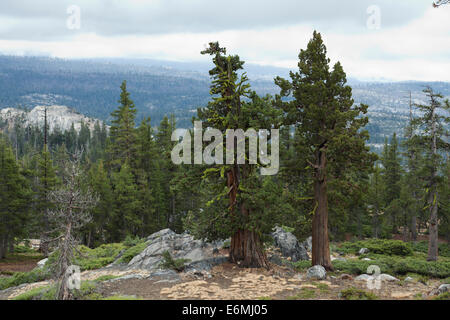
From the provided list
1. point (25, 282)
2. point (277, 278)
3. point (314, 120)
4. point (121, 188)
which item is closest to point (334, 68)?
point (314, 120)

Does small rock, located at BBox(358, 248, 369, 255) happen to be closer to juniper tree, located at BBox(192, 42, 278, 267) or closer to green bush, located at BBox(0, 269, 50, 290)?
juniper tree, located at BBox(192, 42, 278, 267)

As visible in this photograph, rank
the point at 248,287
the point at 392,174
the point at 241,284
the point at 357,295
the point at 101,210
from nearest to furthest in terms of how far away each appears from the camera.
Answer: the point at 357,295, the point at 248,287, the point at 241,284, the point at 101,210, the point at 392,174

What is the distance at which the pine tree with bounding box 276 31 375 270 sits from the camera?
17.1 meters

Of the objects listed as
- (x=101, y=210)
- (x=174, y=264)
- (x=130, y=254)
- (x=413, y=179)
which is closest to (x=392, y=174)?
(x=413, y=179)

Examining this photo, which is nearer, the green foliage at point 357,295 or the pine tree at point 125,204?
the green foliage at point 357,295

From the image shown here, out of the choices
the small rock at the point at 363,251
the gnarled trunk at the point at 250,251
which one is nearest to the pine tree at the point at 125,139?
the small rock at the point at 363,251

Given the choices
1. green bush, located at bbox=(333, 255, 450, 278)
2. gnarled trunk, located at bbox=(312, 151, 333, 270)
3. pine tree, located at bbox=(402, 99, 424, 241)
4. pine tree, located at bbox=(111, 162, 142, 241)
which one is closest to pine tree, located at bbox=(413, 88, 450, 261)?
pine tree, located at bbox=(402, 99, 424, 241)

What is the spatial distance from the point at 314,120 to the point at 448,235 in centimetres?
3606

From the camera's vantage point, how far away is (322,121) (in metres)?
17.7

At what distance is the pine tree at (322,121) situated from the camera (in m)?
17.1

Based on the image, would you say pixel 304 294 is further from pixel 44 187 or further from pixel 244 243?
pixel 44 187

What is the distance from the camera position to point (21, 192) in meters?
37.3

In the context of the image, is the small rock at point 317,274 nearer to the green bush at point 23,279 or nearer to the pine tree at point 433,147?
the green bush at point 23,279
